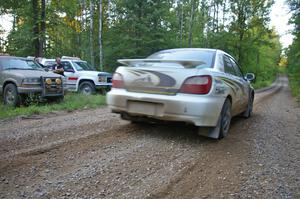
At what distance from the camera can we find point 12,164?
3.49 metres

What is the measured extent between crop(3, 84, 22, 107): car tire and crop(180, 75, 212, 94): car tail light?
6.40m

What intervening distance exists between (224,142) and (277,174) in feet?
4.66

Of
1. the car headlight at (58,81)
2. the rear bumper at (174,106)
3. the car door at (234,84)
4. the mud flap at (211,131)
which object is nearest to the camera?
the rear bumper at (174,106)

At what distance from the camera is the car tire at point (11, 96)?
8711mm

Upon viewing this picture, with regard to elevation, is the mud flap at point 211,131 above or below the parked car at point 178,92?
below

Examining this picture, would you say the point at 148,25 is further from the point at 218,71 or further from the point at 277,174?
the point at 277,174

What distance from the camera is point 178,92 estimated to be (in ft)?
14.4

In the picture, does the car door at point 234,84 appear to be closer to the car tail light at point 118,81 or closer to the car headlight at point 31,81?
the car tail light at point 118,81

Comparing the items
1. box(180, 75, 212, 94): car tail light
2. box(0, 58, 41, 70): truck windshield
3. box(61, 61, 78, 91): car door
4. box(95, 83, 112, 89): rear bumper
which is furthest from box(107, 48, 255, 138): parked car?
box(61, 61, 78, 91): car door

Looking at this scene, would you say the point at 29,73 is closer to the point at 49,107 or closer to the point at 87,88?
the point at 49,107

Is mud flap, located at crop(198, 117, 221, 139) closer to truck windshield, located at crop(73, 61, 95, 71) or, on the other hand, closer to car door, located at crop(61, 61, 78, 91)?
car door, located at crop(61, 61, 78, 91)

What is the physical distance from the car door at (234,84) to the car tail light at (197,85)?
97 centimetres

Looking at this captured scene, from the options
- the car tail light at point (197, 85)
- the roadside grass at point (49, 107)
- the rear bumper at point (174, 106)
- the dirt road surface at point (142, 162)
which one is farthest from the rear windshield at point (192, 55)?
the roadside grass at point (49, 107)

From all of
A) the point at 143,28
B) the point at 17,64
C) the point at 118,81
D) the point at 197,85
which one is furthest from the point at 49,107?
the point at 143,28
